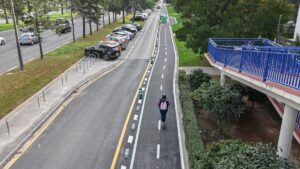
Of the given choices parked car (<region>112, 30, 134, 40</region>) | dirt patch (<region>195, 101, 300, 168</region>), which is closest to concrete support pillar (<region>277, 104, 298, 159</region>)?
dirt patch (<region>195, 101, 300, 168</region>)

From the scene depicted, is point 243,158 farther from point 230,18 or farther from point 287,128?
point 230,18

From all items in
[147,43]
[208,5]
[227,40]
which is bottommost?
[147,43]

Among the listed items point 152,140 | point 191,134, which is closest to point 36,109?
point 152,140

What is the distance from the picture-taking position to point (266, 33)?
80.4 ft

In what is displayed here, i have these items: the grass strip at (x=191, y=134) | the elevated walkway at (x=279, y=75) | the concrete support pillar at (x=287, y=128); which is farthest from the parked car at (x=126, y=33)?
the concrete support pillar at (x=287, y=128)

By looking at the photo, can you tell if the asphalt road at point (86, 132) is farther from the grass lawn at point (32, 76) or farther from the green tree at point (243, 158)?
the green tree at point (243, 158)

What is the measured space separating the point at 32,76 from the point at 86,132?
10.7 m

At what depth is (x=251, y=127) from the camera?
659 inches

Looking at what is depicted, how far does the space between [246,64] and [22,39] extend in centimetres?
3406

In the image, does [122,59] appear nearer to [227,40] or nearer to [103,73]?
[103,73]

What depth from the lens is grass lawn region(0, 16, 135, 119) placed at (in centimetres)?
1912

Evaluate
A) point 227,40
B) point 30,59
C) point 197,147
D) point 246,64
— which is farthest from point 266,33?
point 30,59

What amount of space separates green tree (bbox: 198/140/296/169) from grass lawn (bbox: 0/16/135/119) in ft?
38.2

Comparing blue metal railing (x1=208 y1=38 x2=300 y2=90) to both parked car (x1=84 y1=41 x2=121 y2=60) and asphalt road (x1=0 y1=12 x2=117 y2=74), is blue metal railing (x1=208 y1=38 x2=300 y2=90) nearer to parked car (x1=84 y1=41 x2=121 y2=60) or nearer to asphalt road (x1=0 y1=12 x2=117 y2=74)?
parked car (x1=84 y1=41 x2=121 y2=60)
